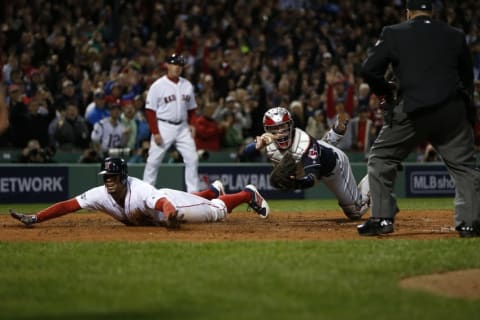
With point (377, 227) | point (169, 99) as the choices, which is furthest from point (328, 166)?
point (169, 99)

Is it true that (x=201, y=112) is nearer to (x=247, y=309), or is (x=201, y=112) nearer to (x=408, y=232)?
(x=408, y=232)

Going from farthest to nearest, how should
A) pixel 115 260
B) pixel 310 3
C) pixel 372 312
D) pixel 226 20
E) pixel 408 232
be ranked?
pixel 310 3 < pixel 226 20 < pixel 408 232 < pixel 115 260 < pixel 372 312

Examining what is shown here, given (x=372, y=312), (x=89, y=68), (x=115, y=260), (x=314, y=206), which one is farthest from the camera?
(x=89, y=68)

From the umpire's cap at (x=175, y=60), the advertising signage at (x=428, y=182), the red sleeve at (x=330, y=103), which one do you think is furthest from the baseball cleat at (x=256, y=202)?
the red sleeve at (x=330, y=103)

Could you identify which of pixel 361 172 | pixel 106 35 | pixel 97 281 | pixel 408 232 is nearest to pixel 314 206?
pixel 361 172

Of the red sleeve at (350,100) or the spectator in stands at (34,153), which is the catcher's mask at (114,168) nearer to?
the spectator in stands at (34,153)

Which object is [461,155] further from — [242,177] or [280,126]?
[242,177]

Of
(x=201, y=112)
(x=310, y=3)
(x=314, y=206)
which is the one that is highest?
(x=310, y=3)
